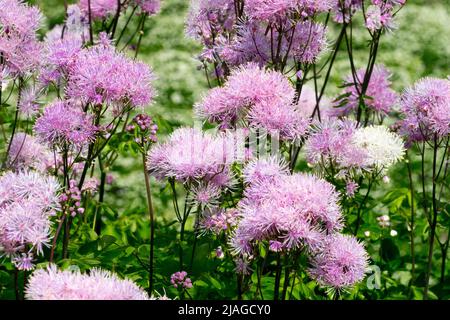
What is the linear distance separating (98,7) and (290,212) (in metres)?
1.97

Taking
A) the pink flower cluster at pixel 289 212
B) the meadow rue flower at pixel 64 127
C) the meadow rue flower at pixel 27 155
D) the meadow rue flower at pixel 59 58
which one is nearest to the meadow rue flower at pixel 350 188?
the pink flower cluster at pixel 289 212

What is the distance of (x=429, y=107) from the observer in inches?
Answer: 131

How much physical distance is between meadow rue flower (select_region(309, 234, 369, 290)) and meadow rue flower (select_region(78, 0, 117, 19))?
185 centimetres

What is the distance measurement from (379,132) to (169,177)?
2.75 ft

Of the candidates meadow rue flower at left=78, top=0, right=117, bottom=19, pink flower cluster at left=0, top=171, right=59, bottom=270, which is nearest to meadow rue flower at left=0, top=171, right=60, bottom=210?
pink flower cluster at left=0, top=171, right=59, bottom=270

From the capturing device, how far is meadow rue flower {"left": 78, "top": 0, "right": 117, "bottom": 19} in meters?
4.17

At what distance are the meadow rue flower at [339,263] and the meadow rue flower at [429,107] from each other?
2.18 ft

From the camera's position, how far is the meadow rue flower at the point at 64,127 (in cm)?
303

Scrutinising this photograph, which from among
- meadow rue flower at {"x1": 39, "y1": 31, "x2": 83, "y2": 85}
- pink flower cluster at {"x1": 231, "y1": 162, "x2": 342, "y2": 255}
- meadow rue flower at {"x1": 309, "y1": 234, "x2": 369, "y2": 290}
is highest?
meadow rue flower at {"x1": 39, "y1": 31, "x2": 83, "y2": 85}

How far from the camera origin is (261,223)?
2.57 meters

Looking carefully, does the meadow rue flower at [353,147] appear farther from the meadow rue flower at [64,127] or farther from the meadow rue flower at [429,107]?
the meadow rue flower at [64,127]

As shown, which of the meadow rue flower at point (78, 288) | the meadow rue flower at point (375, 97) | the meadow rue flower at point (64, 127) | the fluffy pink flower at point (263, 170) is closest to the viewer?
the meadow rue flower at point (78, 288)

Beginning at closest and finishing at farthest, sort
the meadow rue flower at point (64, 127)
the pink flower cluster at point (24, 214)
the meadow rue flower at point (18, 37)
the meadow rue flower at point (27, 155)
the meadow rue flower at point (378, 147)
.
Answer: the pink flower cluster at point (24, 214) → the meadow rue flower at point (64, 127) → the meadow rue flower at point (18, 37) → the meadow rue flower at point (378, 147) → the meadow rue flower at point (27, 155)

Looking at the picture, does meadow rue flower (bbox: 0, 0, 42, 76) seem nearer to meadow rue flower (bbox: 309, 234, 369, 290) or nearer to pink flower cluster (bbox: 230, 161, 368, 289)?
pink flower cluster (bbox: 230, 161, 368, 289)
